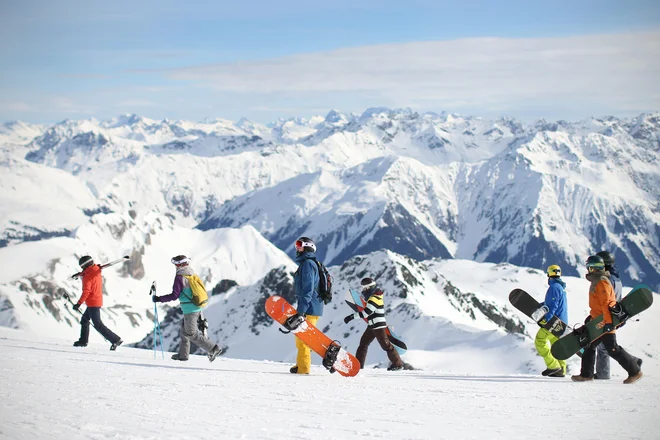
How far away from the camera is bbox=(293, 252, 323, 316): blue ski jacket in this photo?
642 inches

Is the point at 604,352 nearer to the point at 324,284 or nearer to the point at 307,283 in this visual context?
the point at 324,284

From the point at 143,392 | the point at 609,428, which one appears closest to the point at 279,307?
the point at 143,392

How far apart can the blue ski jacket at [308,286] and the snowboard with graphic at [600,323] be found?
6.27 m

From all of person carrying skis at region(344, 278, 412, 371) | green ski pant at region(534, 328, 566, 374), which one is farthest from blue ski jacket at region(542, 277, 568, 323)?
person carrying skis at region(344, 278, 412, 371)

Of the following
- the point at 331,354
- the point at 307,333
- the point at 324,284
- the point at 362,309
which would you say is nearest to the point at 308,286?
the point at 324,284

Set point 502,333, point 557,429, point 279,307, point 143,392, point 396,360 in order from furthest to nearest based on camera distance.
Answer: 1. point 502,333
2. point 396,360
3. point 279,307
4. point 143,392
5. point 557,429

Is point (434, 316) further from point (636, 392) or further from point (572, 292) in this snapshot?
point (572, 292)

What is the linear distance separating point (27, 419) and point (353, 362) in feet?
29.1

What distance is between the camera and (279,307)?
16.5 m

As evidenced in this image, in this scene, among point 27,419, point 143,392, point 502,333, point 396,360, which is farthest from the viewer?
point 502,333

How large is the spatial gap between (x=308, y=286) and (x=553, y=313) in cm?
693

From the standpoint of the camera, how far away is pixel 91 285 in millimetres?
20969

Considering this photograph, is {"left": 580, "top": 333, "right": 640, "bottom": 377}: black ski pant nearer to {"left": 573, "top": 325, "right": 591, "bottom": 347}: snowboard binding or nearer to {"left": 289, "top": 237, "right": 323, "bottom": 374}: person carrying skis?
{"left": 573, "top": 325, "right": 591, "bottom": 347}: snowboard binding

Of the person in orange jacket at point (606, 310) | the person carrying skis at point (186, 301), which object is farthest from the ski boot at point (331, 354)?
the person in orange jacket at point (606, 310)
